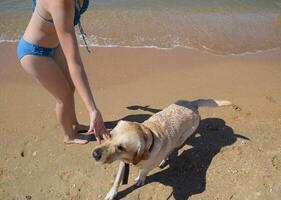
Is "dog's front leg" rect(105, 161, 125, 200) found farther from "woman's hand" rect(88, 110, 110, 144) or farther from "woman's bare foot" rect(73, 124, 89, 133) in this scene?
"woman's bare foot" rect(73, 124, 89, 133)

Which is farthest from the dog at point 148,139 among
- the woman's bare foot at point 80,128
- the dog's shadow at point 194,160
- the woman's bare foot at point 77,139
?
the woman's bare foot at point 80,128

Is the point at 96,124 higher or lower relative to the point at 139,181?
higher

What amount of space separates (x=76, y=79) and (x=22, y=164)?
5.70ft

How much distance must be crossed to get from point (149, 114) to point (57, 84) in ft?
4.67

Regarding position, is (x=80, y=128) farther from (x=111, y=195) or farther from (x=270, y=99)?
(x=270, y=99)

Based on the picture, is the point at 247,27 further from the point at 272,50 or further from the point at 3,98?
the point at 3,98

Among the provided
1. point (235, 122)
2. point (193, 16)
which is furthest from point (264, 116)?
point (193, 16)

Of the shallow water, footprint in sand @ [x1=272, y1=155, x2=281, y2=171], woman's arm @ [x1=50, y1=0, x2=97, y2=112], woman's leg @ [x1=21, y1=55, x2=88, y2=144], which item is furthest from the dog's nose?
the shallow water

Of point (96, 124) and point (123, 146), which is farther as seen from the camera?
point (123, 146)

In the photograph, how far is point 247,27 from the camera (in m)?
8.02

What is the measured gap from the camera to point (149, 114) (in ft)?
16.7

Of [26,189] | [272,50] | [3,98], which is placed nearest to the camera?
[26,189]

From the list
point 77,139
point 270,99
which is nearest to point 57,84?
point 77,139

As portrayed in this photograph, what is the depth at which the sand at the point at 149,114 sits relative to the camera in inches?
158
